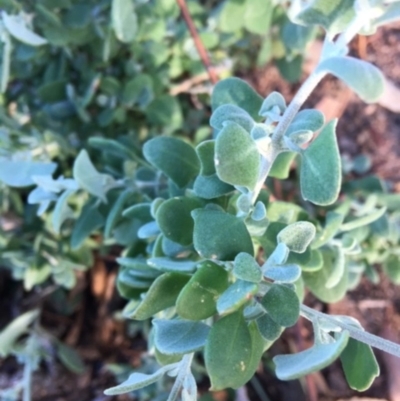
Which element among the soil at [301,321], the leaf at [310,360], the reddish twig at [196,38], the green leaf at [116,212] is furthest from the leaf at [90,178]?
the soil at [301,321]

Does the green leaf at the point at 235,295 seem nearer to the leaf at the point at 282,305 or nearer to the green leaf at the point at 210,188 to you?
the leaf at the point at 282,305

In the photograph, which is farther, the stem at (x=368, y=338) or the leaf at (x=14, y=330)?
the leaf at (x=14, y=330)

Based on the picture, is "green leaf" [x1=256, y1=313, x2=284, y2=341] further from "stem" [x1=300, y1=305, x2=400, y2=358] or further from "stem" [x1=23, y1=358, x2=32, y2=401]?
"stem" [x1=23, y1=358, x2=32, y2=401]

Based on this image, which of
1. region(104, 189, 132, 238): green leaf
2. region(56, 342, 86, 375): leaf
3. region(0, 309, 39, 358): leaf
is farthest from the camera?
region(56, 342, 86, 375): leaf

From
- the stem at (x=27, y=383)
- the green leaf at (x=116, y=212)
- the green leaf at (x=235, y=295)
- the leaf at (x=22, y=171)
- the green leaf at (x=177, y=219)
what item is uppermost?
the green leaf at (x=235, y=295)

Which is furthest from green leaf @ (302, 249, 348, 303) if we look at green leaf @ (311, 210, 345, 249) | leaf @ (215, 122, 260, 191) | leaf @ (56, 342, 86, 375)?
leaf @ (56, 342, 86, 375)

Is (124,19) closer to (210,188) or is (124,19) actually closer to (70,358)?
(210,188)

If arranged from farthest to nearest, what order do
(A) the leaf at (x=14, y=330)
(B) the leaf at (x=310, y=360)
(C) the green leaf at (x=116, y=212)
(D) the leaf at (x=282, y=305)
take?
(A) the leaf at (x=14, y=330) → (C) the green leaf at (x=116, y=212) → (D) the leaf at (x=282, y=305) → (B) the leaf at (x=310, y=360)

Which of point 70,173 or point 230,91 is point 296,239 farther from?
point 70,173
